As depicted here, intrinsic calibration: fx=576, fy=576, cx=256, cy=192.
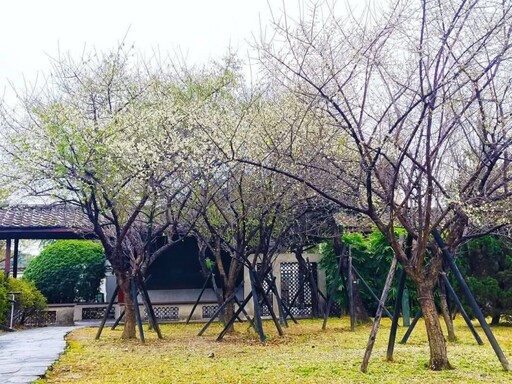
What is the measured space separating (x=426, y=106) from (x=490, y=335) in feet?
8.55

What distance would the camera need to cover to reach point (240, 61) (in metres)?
10.7

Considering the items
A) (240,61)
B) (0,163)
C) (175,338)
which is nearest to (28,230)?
(0,163)

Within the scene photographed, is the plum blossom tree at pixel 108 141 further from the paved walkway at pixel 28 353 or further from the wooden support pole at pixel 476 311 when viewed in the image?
the wooden support pole at pixel 476 311

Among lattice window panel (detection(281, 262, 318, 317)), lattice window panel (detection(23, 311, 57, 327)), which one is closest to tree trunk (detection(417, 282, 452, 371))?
lattice window panel (detection(281, 262, 318, 317))

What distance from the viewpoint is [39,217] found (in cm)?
1565

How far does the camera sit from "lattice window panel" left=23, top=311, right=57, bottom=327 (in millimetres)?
13914

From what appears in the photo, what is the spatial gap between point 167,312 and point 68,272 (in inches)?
124

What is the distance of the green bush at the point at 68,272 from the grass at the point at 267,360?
16.9 ft

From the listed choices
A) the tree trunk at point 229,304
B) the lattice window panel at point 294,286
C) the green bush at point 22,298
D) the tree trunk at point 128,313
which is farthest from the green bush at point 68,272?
the tree trunk at point 229,304

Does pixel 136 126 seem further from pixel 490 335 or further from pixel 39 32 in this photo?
pixel 490 335

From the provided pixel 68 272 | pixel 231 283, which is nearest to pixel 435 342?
pixel 231 283

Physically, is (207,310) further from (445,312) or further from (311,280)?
(445,312)

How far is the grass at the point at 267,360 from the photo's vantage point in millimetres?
5902

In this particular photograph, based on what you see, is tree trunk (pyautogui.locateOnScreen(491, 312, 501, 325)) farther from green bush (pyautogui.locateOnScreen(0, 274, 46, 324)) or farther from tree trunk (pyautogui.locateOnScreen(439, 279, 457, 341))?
green bush (pyautogui.locateOnScreen(0, 274, 46, 324))
